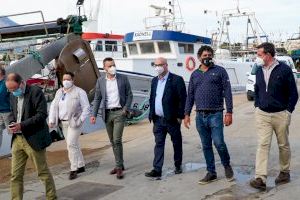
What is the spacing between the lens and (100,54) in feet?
69.6

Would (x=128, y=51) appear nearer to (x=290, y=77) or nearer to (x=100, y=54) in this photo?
(x=100, y=54)

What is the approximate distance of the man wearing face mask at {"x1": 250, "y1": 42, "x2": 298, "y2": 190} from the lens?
5922 mm

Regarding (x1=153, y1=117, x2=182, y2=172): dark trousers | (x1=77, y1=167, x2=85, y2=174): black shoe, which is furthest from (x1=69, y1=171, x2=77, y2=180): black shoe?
(x1=153, y1=117, x2=182, y2=172): dark trousers

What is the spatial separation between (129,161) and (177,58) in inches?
481

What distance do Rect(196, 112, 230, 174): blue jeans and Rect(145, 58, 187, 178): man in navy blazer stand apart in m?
0.50

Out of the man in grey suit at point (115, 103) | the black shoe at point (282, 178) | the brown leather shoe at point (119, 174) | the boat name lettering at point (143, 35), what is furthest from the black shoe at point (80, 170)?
the boat name lettering at point (143, 35)

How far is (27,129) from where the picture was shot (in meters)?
5.49

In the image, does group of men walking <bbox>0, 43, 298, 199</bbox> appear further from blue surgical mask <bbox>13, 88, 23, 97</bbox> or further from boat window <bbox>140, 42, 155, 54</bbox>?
boat window <bbox>140, 42, 155, 54</bbox>

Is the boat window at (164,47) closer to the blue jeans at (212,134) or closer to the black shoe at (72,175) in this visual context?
the black shoe at (72,175)

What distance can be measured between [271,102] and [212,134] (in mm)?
900

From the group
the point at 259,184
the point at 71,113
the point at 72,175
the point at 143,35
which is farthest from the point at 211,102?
the point at 143,35

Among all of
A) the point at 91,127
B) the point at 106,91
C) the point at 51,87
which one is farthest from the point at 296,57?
the point at 106,91

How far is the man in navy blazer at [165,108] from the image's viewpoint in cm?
685

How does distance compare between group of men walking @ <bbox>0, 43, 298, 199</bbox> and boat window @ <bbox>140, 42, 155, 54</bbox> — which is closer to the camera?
group of men walking @ <bbox>0, 43, 298, 199</bbox>
